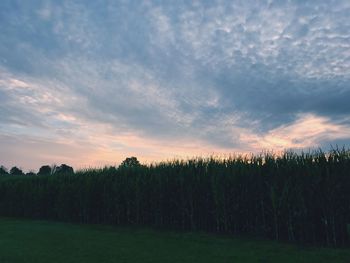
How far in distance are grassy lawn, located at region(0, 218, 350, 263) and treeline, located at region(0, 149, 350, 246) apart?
1.32m

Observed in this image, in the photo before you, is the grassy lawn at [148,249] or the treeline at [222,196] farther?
the treeline at [222,196]

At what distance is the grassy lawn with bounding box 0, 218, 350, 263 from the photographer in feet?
31.2

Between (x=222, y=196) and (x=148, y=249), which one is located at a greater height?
(x=222, y=196)

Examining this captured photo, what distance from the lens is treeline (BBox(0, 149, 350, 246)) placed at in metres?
12.5

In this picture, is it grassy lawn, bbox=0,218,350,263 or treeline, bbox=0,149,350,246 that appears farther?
treeline, bbox=0,149,350,246

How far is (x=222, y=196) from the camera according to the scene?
1483 cm

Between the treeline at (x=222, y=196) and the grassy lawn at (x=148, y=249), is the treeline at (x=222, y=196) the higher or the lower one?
the higher one

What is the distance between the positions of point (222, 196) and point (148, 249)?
4896mm

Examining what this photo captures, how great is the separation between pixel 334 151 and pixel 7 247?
11.8 metres

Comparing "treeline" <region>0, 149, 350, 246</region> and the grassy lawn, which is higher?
"treeline" <region>0, 149, 350, 246</region>

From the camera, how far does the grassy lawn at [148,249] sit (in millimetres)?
9508

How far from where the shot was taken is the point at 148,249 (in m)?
11.0

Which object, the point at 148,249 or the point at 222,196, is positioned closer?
the point at 148,249

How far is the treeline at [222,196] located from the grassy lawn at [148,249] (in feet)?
4.31
